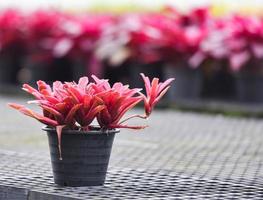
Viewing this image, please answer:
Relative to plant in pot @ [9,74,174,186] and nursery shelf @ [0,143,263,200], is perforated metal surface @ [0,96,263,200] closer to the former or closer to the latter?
nursery shelf @ [0,143,263,200]

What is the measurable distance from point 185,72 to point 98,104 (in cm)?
592

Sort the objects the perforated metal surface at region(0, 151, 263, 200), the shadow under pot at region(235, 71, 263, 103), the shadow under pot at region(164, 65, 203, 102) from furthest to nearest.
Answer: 1. the shadow under pot at region(164, 65, 203, 102)
2. the shadow under pot at region(235, 71, 263, 103)
3. the perforated metal surface at region(0, 151, 263, 200)

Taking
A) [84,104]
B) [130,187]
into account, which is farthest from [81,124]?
[130,187]

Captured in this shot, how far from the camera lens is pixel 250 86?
1093 centimetres

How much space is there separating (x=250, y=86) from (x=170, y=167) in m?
4.38

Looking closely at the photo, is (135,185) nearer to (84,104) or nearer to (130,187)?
(130,187)

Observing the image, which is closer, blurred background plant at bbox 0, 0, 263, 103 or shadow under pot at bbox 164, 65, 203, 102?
blurred background plant at bbox 0, 0, 263, 103

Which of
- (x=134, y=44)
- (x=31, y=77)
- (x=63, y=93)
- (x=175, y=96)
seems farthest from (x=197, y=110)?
(x=63, y=93)

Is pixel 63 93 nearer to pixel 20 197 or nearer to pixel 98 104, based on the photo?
pixel 98 104

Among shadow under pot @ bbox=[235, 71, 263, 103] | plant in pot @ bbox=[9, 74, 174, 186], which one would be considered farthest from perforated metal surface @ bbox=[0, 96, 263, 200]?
shadow under pot @ bbox=[235, 71, 263, 103]

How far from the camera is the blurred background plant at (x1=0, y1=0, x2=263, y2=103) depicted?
431 inches

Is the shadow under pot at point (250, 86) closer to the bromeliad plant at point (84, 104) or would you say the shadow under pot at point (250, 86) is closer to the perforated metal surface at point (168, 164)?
the perforated metal surface at point (168, 164)

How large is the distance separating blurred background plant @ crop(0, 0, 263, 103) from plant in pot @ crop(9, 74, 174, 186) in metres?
5.14

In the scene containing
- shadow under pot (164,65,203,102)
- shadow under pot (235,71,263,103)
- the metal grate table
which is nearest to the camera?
the metal grate table
